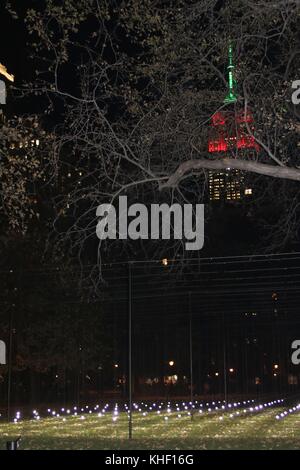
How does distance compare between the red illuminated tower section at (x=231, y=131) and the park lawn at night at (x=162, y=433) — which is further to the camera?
the red illuminated tower section at (x=231, y=131)

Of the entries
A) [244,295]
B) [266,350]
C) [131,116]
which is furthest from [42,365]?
[266,350]

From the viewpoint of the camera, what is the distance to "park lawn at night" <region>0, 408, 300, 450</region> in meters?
9.67

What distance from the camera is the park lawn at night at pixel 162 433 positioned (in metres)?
9.67

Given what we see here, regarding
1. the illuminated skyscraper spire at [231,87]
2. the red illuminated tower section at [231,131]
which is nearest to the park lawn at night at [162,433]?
the red illuminated tower section at [231,131]

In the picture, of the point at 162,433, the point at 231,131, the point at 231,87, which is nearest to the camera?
the point at 231,87

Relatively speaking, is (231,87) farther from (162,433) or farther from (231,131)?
(162,433)

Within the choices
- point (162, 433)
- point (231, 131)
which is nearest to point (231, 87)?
point (231, 131)

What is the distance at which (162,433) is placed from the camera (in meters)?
14.1

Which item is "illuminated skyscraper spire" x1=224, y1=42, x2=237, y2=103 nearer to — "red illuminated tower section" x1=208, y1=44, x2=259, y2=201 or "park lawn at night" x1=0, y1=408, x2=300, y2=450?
"red illuminated tower section" x1=208, y1=44, x2=259, y2=201

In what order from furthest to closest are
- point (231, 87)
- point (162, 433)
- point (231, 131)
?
1. point (162, 433)
2. point (231, 131)
3. point (231, 87)

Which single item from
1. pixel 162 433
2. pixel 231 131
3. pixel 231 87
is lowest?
pixel 162 433

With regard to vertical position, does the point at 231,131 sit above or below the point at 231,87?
below

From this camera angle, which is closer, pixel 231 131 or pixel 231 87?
pixel 231 87

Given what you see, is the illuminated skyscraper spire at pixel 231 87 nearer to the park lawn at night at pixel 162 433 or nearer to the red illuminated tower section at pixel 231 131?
the red illuminated tower section at pixel 231 131
